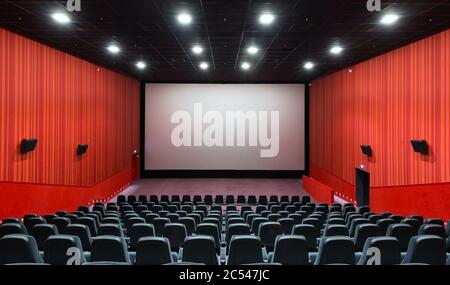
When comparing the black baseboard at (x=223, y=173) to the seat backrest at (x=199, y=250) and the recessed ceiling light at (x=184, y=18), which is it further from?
the seat backrest at (x=199, y=250)

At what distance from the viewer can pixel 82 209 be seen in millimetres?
12992

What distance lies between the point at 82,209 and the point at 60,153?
15.0 ft

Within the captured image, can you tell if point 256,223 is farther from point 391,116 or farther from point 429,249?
point 391,116

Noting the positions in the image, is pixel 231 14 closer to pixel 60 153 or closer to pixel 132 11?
pixel 132 11

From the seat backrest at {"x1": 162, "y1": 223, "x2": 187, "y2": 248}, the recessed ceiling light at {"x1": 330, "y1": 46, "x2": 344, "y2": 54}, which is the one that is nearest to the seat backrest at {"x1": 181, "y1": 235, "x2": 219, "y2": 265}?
the seat backrest at {"x1": 162, "y1": 223, "x2": 187, "y2": 248}

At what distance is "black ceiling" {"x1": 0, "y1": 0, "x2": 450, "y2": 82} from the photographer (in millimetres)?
10867

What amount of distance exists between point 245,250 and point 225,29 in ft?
30.4

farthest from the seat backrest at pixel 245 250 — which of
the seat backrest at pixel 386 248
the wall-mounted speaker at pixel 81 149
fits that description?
the wall-mounted speaker at pixel 81 149

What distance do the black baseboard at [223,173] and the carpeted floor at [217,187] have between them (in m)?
0.47

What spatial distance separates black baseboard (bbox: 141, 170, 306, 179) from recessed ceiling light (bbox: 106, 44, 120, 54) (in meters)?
12.1

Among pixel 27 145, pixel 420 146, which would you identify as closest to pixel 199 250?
pixel 27 145

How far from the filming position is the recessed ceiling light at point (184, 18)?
11811mm

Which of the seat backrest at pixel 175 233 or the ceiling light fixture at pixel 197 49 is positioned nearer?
the seat backrest at pixel 175 233
